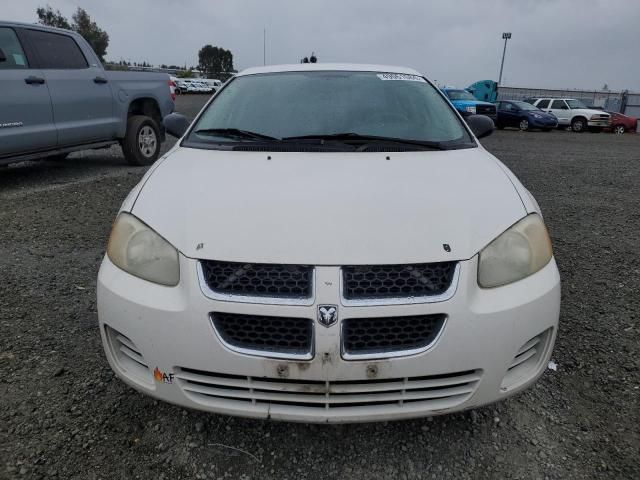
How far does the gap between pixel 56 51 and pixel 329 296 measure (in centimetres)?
615

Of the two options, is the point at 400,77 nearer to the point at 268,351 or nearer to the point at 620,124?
the point at 268,351

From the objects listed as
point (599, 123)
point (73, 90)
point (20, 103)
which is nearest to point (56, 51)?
point (73, 90)

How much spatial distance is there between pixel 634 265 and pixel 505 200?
8.75 ft

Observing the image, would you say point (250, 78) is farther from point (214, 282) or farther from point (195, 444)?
point (195, 444)

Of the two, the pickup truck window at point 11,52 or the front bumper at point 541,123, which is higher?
the pickup truck window at point 11,52

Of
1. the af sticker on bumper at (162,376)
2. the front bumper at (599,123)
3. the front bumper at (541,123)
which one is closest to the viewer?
the af sticker on bumper at (162,376)

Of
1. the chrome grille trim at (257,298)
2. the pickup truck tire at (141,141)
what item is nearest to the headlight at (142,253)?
the chrome grille trim at (257,298)

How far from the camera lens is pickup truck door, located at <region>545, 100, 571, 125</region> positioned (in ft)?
74.9

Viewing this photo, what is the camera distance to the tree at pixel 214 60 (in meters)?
71.9

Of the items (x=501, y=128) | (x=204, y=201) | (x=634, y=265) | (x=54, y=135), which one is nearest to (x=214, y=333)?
(x=204, y=201)

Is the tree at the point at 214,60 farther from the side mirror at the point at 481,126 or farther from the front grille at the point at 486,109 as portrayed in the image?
the side mirror at the point at 481,126

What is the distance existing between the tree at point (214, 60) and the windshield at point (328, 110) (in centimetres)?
7275

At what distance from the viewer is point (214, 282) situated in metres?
1.74

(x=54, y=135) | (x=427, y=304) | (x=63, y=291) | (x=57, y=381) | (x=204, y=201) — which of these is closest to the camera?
(x=427, y=304)
